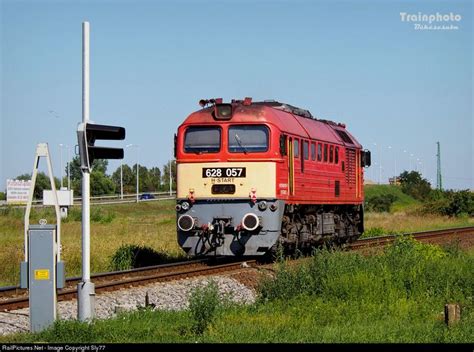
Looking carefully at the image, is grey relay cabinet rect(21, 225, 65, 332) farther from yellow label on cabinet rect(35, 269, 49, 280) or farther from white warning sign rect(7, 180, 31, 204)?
white warning sign rect(7, 180, 31, 204)

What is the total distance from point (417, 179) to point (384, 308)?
90.2 m

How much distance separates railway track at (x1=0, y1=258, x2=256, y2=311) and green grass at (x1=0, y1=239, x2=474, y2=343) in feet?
10.9

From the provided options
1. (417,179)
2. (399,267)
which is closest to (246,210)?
(399,267)

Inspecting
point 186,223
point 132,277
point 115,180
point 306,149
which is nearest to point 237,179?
point 186,223

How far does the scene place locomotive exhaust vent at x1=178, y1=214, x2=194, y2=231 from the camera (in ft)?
68.7

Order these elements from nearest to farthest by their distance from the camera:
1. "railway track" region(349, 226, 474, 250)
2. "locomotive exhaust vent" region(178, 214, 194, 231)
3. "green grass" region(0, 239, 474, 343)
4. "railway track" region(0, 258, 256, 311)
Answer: "green grass" region(0, 239, 474, 343) < "railway track" region(0, 258, 256, 311) < "locomotive exhaust vent" region(178, 214, 194, 231) < "railway track" region(349, 226, 474, 250)

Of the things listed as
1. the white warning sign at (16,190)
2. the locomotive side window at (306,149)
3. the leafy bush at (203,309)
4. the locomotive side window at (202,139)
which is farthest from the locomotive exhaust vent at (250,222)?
the white warning sign at (16,190)

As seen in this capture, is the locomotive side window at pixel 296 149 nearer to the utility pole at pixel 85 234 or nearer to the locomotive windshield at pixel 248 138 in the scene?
the locomotive windshield at pixel 248 138

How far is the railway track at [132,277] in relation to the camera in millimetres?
15960

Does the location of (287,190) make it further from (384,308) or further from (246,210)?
(384,308)

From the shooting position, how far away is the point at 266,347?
10289mm

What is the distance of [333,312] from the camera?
42.0 ft

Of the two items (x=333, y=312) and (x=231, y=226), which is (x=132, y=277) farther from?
(x=333, y=312)

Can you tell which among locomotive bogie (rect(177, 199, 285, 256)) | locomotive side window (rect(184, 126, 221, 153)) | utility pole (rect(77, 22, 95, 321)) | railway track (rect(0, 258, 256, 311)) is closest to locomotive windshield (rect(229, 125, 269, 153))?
locomotive side window (rect(184, 126, 221, 153))
